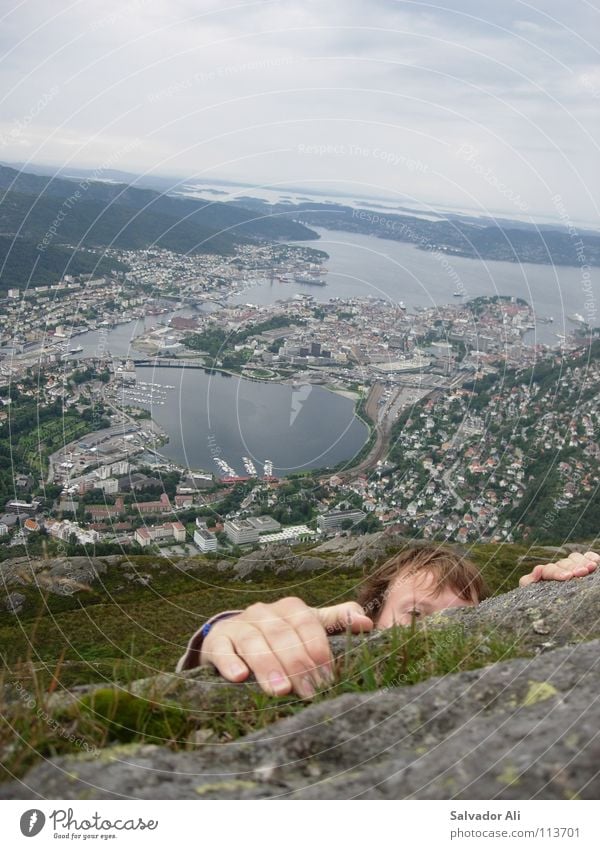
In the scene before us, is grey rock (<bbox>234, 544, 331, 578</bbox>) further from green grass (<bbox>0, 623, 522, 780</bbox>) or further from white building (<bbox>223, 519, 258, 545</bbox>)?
green grass (<bbox>0, 623, 522, 780</bbox>)

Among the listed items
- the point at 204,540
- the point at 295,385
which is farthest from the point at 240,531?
the point at 295,385

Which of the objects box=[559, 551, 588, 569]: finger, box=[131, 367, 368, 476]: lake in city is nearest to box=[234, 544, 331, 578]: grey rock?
box=[131, 367, 368, 476]: lake in city

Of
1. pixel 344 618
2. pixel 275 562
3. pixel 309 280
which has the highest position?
pixel 309 280

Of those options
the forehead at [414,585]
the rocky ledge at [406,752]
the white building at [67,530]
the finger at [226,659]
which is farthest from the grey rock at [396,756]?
the white building at [67,530]

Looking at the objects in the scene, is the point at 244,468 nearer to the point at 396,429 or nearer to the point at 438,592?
the point at 396,429

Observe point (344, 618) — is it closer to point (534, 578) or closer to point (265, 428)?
point (534, 578)

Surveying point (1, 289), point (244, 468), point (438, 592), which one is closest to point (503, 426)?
point (244, 468)
